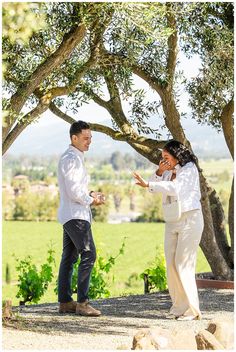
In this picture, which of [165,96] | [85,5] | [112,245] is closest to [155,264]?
[165,96]

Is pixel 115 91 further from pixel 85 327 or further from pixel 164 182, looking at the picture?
pixel 85 327

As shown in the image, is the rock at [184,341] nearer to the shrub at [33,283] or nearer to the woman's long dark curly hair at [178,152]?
the woman's long dark curly hair at [178,152]

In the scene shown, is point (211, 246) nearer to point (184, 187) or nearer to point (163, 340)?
point (184, 187)

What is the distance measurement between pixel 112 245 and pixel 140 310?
993cm

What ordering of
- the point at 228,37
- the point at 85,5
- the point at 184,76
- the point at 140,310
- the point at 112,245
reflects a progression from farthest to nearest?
1. the point at 112,245
2. the point at 184,76
3. the point at 228,37
4. the point at 140,310
5. the point at 85,5

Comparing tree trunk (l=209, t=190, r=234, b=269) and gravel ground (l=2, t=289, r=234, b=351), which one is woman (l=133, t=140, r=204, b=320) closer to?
gravel ground (l=2, t=289, r=234, b=351)

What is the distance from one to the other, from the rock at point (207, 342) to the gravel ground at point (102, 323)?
57 centimetres

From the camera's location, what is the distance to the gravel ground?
23.8ft

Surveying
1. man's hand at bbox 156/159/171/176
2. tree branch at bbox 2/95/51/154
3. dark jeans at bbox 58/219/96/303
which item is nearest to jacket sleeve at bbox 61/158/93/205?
dark jeans at bbox 58/219/96/303

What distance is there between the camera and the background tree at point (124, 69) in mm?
8414

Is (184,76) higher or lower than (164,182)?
higher

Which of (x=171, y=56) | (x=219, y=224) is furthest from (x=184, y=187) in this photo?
(x=219, y=224)

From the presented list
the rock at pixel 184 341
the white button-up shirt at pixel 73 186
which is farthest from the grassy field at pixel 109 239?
the rock at pixel 184 341

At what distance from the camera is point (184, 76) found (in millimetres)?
11328
